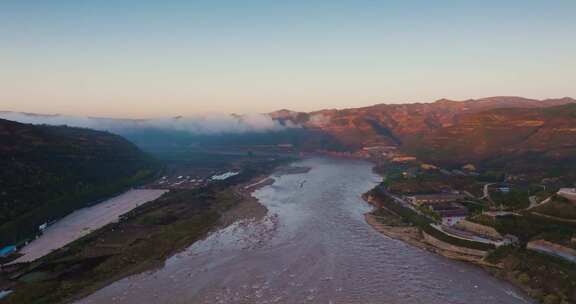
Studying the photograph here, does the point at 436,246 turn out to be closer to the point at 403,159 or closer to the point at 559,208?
the point at 559,208

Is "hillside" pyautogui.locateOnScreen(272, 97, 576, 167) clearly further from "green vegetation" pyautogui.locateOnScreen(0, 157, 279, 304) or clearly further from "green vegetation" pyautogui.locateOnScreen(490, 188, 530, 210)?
"green vegetation" pyautogui.locateOnScreen(0, 157, 279, 304)

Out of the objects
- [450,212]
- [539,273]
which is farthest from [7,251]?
[539,273]

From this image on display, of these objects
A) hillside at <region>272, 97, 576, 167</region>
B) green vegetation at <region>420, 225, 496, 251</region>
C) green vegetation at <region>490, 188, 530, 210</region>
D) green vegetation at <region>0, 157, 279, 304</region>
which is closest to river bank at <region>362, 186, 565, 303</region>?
green vegetation at <region>420, 225, 496, 251</region>

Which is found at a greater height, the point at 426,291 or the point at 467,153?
the point at 467,153

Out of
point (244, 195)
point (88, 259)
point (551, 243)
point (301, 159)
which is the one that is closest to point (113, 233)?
point (88, 259)

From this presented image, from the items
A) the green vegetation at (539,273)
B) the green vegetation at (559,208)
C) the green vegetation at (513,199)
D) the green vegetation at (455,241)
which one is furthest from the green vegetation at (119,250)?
the green vegetation at (559,208)

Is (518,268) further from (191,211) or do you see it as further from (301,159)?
(301,159)
